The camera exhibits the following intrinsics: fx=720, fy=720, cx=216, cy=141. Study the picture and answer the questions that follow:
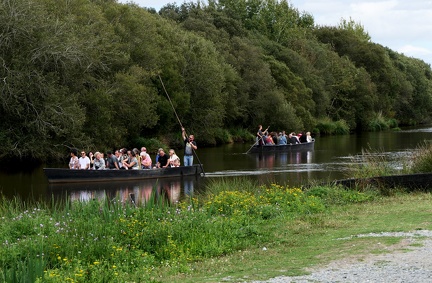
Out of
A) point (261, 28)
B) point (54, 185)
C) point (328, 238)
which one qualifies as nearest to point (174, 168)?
point (54, 185)

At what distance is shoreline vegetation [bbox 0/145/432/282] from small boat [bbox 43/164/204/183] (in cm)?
1436

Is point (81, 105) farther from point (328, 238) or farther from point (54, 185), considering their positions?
point (328, 238)

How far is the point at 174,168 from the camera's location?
33.4 m

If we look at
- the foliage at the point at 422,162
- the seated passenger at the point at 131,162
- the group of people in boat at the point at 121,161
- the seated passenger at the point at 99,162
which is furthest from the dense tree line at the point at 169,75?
Result: the foliage at the point at 422,162

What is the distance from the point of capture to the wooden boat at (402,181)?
1905 centimetres

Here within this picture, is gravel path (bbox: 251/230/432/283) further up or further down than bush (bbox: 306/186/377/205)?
further down

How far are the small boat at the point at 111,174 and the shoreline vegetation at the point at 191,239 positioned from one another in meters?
14.4

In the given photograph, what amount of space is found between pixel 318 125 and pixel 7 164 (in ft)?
148

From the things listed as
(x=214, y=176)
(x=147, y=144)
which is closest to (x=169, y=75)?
(x=147, y=144)

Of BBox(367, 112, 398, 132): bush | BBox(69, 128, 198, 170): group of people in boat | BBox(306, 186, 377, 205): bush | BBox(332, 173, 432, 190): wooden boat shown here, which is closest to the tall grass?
BBox(306, 186, 377, 205): bush

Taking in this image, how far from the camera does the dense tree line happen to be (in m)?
39.4

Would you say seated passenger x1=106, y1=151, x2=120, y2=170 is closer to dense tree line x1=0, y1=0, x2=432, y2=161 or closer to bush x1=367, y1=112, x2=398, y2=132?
dense tree line x1=0, y1=0, x2=432, y2=161

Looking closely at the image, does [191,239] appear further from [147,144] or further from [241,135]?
[241,135]

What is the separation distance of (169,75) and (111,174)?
906 inches
